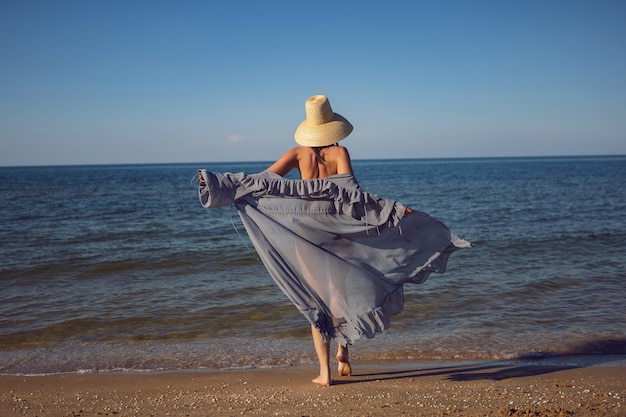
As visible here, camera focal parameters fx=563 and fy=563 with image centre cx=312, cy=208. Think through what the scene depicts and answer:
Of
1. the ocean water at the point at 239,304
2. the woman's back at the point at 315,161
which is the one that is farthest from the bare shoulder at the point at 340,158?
the ocean water at the point at 239,304

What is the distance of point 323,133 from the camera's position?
424 cm

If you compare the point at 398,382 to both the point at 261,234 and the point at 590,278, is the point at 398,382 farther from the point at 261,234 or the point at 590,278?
the point at 590,278

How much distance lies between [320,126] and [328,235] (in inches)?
32.8

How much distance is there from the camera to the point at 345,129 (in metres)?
4.30

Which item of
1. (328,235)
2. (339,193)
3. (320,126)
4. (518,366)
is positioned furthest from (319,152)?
(518,366)

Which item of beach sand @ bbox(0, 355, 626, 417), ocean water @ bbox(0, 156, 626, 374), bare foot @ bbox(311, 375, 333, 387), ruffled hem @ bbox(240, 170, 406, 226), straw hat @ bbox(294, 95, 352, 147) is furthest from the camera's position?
ocean water @ bbox(0, 156, 626, 374)

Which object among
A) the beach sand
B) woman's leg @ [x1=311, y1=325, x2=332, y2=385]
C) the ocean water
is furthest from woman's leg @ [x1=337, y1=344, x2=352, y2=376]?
the ocean water

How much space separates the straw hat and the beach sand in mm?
1885

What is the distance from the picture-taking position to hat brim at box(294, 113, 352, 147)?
4223mm

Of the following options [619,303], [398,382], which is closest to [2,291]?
[398,382]

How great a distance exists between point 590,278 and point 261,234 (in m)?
6.06

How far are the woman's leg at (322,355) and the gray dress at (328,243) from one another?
4.8 inches

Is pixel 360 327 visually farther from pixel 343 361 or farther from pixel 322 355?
pixel 343 361

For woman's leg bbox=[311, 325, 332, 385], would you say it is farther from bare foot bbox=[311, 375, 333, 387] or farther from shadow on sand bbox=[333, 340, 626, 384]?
shadow on sand bbox=[333, 340, 626, 384]
